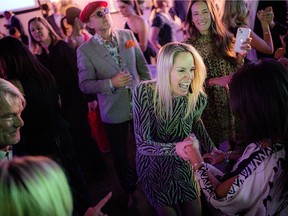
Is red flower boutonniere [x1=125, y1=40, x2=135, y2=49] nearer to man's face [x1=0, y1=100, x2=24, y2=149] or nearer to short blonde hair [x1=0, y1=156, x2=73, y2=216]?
man's face [x1=0, y1=100, x2=24, y2=149]

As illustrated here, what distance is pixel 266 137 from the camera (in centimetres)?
124

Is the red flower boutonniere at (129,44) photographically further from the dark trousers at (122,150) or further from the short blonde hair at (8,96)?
the short blonde hair at (8,96)

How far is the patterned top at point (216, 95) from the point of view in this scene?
7.76 ft

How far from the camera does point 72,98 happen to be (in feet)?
10.3

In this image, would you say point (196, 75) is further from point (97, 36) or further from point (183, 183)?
point (97, 36)

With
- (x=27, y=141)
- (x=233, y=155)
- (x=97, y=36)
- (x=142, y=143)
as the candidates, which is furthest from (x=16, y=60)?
(x=233, y=155)

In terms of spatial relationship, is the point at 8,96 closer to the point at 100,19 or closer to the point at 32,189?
the point at 32,189

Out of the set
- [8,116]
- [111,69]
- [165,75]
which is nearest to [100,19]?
[111,69]

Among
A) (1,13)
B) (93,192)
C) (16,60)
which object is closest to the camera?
(16,60)

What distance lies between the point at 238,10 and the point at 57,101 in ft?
5.25

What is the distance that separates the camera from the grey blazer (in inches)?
98.5

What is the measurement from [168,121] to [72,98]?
1588 millimetres

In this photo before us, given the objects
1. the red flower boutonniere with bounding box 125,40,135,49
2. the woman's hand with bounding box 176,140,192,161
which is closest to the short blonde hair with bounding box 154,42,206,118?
the woman's hand with bounding box 176,140,192,161

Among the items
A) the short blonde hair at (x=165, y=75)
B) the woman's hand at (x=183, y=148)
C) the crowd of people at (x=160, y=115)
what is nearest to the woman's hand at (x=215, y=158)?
the crowd of people at (x=160, y=115)
